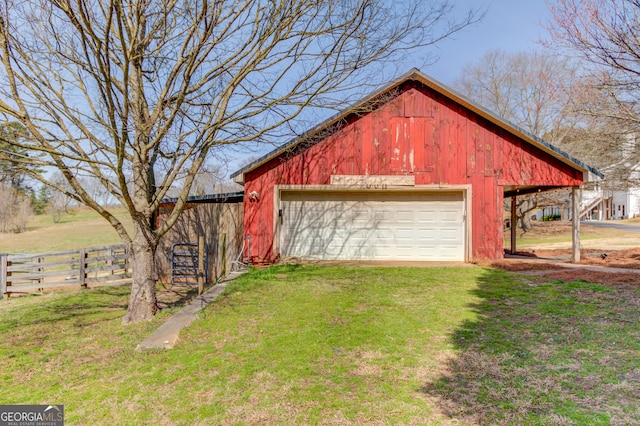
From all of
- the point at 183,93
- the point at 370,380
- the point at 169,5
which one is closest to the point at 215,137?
the point at 183,93

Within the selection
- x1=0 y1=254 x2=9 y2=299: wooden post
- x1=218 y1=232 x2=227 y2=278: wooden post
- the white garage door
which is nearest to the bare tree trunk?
x1=218 y1=232 x2=227 y2=278: wooden post

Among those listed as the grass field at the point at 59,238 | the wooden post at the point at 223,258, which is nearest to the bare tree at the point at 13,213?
the grass field at the point at 59,238

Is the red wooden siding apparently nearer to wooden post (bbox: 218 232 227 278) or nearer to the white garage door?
the white garage door

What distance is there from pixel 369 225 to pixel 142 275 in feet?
23.5

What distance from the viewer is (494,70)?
2294cm

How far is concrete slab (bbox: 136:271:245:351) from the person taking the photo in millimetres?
4483

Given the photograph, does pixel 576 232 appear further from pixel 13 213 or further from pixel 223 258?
pixel 13 213

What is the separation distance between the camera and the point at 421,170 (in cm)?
1082

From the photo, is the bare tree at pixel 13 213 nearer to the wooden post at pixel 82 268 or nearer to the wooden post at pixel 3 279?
the wooden post at pixel 3 279

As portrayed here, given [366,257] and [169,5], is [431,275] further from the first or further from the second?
[169,5]

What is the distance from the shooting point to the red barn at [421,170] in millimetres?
10625

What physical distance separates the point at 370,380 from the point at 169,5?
584 cm

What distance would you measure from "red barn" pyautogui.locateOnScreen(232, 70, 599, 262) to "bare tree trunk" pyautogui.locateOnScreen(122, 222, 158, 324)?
5058 mm

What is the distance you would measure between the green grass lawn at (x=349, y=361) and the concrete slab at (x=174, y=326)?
0.14m
